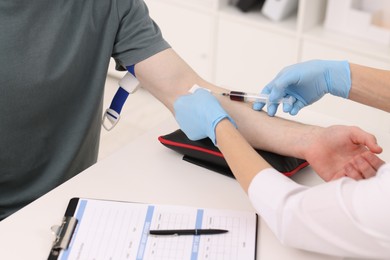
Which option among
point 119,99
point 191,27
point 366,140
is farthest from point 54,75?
point 191,27

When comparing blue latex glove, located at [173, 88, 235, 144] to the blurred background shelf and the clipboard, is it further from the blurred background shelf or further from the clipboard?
the blurred background shelf

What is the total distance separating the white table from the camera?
106 cm

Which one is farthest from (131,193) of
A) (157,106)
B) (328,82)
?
(157,106)

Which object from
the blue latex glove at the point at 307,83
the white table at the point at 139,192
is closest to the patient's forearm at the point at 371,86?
the blue latex glove at the point at 307,83

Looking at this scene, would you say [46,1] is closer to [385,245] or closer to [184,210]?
[184,210]

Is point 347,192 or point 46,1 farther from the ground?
point 46,1

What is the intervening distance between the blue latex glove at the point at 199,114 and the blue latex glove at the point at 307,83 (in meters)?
0.18

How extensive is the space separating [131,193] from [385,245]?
518 mm

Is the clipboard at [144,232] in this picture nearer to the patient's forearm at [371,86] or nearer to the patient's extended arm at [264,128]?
the patient's extended arm at [264,128]

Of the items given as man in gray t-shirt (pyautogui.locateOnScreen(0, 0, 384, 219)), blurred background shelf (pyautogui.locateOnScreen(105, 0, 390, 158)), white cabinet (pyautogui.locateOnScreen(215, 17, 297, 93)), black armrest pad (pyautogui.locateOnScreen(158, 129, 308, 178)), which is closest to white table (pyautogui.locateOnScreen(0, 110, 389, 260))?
black armrest pad (pyautogui.locateOnScreen(158, 129, 308, 178))

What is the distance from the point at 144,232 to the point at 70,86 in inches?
19.0

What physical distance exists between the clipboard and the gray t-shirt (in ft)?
1.02

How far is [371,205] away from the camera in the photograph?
0.92 meters

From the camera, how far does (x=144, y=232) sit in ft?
3.54
